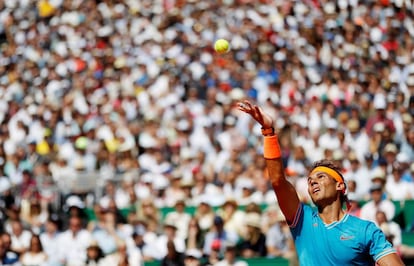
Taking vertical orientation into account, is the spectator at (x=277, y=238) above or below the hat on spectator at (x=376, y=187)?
below

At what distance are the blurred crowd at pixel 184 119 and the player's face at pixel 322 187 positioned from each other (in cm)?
540

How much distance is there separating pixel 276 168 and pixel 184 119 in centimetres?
1155

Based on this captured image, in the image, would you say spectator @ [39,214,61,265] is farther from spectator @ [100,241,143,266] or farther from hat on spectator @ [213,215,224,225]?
hat on spectator @ [213,215,224,225]

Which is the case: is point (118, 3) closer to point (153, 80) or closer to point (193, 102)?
point (153, 80)

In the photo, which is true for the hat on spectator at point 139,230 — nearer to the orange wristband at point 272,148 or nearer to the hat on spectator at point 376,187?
the hat on spectator at point 376,187

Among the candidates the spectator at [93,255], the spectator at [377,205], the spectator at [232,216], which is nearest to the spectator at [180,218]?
the spectator at [232,216]

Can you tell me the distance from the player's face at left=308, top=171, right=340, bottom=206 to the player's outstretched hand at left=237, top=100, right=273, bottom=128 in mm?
394

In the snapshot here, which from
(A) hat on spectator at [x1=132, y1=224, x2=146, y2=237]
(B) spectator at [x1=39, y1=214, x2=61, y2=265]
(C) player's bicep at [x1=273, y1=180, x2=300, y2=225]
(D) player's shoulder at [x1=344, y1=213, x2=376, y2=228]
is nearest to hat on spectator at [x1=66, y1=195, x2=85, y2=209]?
(B) spectator at [x1=39, y1=214, x2=61, y2=265]

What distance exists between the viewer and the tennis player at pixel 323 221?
227 inches

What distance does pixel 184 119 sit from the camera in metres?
17.4

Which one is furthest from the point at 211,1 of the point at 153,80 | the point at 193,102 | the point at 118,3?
the point at 193,102

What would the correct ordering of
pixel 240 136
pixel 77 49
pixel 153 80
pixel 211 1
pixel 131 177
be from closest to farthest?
pixel 131 177 → pixel 240 136 → pixel 153 80 → pixel 77 49 → pixel 211 1

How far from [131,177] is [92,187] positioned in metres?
0.63

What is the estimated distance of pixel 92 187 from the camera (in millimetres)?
15188
